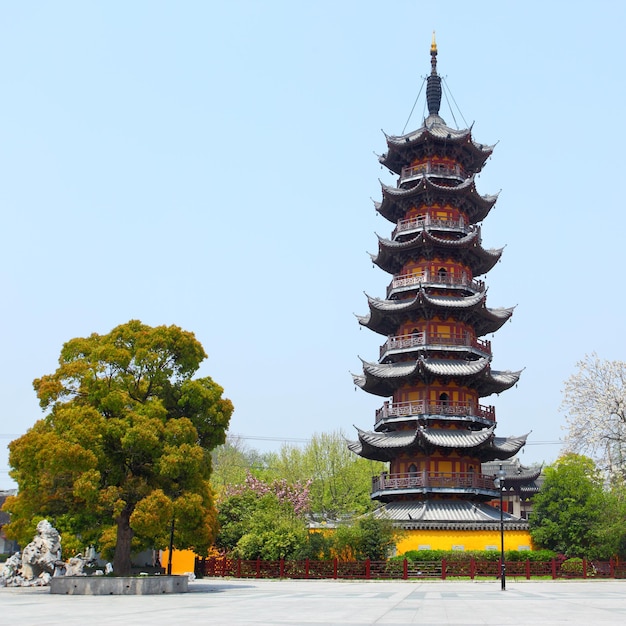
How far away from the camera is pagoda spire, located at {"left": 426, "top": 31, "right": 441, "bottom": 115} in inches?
2435

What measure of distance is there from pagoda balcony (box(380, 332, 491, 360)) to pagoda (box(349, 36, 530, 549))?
3.6 inches

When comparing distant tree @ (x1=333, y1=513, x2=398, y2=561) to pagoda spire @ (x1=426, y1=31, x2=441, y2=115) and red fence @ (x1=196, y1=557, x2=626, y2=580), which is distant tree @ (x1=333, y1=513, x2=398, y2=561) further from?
pagoda spire @ (x1=426, y1=31, x2=441, y2=115)

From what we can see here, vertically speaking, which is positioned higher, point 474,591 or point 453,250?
point 453,250

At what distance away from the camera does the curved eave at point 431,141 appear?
2207 inches

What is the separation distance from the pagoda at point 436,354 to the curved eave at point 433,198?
0.29 ft

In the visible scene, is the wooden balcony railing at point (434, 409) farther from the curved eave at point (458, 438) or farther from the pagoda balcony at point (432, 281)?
the pagoda balcony at point (432, 281)

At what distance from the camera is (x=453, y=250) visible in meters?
54.2

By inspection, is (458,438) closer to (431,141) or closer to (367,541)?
(367,541)

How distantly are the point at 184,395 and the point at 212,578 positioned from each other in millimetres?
17664

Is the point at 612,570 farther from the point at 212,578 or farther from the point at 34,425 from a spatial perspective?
the point at 34,425

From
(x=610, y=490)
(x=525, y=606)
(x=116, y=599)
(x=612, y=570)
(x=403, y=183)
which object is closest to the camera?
(x=525, y=606)

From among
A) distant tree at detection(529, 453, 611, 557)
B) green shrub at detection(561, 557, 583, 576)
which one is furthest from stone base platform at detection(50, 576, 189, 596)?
distant tree at detection(529, 453, 611, 557)

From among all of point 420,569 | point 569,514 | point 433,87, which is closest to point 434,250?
point 433,87

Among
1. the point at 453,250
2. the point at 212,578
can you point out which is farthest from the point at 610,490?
the point at 212,578
